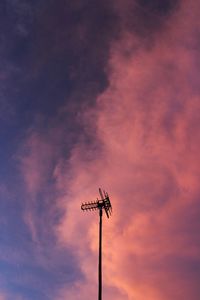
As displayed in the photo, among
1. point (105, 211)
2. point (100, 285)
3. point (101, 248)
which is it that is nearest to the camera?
point (100, 285)

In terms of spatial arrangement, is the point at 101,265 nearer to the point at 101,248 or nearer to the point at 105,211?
the point at 101,248

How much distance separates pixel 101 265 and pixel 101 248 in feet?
6.85

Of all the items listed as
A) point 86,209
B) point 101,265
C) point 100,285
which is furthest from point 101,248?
point 86,209

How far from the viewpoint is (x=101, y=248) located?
37156 millimetres

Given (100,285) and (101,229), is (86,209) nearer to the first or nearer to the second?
(101,229)

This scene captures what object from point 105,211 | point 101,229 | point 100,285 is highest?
point 105,211

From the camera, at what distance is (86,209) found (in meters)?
43.6

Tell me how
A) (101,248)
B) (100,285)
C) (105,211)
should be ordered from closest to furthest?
1. (100,285)
2. (101,248)
3. (105,211)

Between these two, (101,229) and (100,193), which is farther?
(100,193)

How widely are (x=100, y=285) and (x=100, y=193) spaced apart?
1252 cm

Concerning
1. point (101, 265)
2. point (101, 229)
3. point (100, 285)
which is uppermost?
point (101, 229)

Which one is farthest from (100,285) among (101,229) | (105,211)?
(105,211)

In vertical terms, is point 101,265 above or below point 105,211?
below

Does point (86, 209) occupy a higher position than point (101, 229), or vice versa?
point (86, 209)
